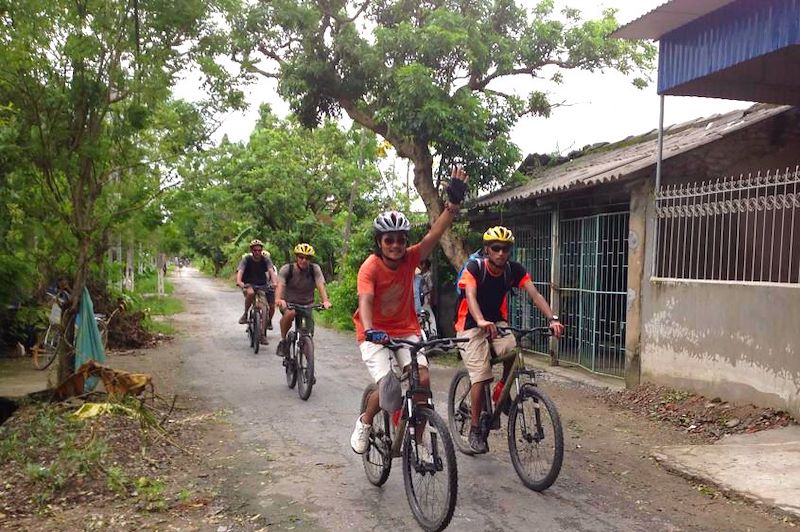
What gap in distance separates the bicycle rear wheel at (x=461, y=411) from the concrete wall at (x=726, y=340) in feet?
10.3

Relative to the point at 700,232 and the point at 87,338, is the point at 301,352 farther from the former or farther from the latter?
the point at 700,232

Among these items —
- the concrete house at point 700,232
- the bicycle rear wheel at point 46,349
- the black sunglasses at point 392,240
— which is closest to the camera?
the black sunglasses at point 392,240

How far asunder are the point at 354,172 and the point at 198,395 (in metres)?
16.7

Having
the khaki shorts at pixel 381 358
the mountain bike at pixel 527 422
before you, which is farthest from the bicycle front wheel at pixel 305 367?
the khaki shorts at pixel 381 358

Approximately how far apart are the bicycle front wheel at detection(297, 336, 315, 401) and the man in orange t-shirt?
3.07m

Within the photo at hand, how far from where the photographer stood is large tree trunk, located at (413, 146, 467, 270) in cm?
1333

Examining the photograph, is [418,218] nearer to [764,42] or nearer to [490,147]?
[490,147]

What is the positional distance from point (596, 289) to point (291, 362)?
461 centimetres

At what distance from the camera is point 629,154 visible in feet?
38.0

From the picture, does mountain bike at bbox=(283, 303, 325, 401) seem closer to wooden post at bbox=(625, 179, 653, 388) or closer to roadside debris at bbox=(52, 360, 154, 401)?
roadside debris at bbox=(52, 360, 154, 401)

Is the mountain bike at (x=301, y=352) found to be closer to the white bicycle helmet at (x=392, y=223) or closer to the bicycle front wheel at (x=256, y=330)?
the bicycle front wheel at (x=256, y=330)

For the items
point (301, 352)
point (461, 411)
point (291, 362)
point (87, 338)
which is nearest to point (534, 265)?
point (291, 362)

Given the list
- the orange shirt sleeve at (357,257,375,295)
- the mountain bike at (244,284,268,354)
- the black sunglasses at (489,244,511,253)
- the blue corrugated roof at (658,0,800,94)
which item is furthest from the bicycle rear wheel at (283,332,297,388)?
the blue corrugated roof at (658,0,800,94)

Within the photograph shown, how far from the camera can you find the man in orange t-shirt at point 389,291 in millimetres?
4531
